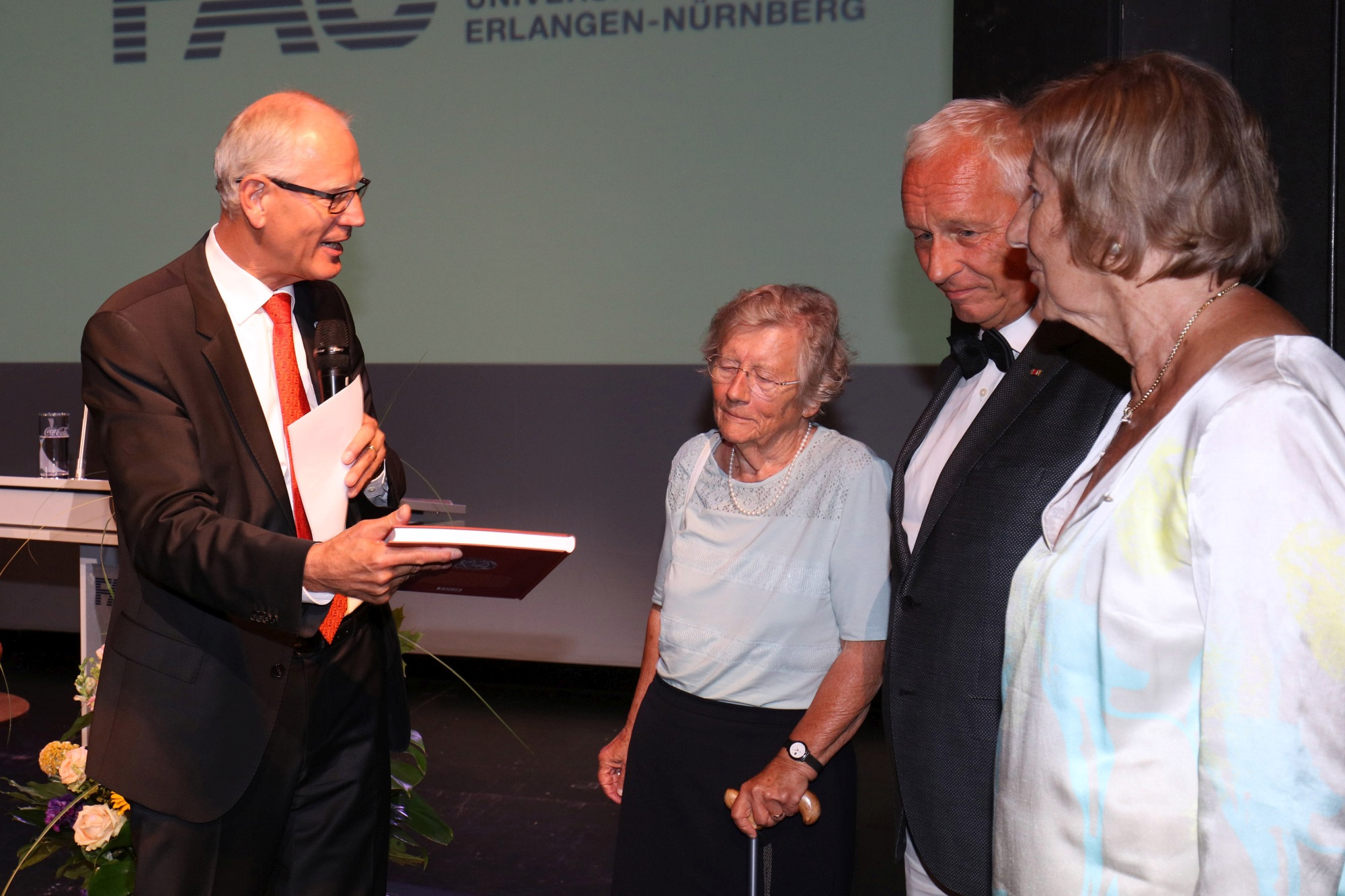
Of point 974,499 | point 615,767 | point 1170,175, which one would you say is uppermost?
point 1170,175

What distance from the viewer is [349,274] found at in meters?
5.09

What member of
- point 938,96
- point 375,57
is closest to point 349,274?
point 375,57

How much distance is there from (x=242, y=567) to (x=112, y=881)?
1.10m

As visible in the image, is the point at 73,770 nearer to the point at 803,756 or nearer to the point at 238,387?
the point at 238,387

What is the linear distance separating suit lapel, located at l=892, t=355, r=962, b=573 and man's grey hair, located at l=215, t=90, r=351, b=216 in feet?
3.96

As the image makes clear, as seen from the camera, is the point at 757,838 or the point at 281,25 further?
the point at 281,25

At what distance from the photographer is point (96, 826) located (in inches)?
85.9

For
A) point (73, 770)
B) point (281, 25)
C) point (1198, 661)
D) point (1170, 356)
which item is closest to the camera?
point (1198, 661)

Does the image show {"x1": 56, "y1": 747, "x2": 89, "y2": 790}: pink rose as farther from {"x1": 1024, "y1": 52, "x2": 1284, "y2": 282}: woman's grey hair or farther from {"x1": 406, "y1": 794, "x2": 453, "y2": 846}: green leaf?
{"x1": 1024, "y1": 52, "x2": 1284, "y2": 282}: woman's grey hair

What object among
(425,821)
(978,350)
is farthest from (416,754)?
(978,350)

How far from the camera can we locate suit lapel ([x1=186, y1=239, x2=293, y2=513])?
1.73 m

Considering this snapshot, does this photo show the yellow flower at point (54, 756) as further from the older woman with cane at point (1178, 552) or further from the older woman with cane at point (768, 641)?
the older woman with cane at point (1178, 552)

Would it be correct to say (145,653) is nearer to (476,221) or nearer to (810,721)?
(810,721)

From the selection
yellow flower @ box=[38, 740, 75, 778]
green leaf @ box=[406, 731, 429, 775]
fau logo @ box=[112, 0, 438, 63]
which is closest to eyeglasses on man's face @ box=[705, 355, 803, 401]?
green leaf @ box=[406, 731, 429, 775]
